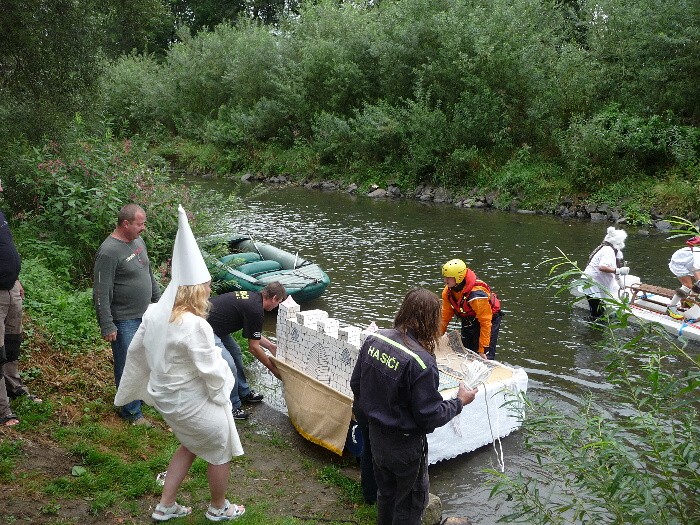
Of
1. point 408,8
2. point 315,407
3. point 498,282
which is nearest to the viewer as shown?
point 315,407

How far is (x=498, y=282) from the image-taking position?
13.6 m

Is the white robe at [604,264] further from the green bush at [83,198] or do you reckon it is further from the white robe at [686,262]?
the green bush at [83,198]

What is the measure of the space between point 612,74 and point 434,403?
21914 millimetres

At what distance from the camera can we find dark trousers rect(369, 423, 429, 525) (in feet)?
13.8

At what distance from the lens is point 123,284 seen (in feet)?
19.5

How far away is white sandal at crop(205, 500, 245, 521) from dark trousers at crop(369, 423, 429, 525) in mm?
1013

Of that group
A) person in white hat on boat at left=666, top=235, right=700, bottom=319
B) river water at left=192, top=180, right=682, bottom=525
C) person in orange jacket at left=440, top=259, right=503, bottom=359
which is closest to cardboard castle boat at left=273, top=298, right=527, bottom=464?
river water at left=192, top=180, right=682, bottom=525

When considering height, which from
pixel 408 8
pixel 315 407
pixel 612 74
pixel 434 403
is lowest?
pixel 315 407

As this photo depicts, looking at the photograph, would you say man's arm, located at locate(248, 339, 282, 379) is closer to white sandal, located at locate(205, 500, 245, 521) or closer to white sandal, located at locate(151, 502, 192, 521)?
white sandal, located at locate(205, 500, 245, 521)

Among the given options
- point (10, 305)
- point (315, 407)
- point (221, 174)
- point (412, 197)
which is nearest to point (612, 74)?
point (412, 197)

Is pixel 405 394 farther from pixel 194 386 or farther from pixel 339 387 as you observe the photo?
pixel 339 387

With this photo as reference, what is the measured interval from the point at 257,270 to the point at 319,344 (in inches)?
247

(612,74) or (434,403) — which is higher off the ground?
(612,74)

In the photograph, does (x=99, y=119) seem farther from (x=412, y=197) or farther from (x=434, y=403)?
(x=412, y=197)
